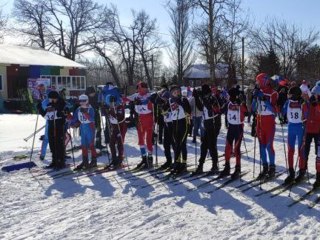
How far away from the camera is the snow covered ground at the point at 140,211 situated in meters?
5.48

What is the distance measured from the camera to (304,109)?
7797 mm

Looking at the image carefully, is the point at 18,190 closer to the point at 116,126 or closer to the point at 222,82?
the point at 116,126

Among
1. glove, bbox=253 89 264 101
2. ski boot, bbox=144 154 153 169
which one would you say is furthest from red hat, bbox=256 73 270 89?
ski boot, bbox=144 154 153 169

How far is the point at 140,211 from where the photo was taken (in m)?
6.42

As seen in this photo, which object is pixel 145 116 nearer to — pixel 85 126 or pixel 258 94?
pixel 85 126

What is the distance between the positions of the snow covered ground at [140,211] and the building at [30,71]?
24127 millimetres

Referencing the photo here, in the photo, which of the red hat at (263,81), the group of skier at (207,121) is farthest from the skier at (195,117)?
the red hat at (263,81)

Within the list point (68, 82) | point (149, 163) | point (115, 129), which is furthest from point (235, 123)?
point (68, 82)

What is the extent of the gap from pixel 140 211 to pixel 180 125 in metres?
3.10

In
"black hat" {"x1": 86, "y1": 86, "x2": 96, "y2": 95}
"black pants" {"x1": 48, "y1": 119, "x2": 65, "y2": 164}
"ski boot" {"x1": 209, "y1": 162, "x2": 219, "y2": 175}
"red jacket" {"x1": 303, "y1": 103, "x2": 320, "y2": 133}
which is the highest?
"black hat" {"x1": 86, "y1": 86, "x2": 96, "y2": 95}

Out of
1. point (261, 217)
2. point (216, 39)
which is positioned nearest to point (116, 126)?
point (261, 217)

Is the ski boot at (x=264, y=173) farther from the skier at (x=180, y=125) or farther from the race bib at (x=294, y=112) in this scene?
the skier at (x=180, y=125)

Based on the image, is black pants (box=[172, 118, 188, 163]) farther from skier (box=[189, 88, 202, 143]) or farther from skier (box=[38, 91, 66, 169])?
skier (box=[189, 88, 202, 143])

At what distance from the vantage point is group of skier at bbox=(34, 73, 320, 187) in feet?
26.1
